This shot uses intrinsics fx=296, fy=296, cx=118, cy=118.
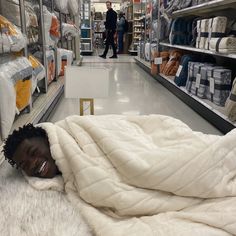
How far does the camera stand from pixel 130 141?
1023 millimetres

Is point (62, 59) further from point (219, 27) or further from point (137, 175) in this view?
point (137, 175)

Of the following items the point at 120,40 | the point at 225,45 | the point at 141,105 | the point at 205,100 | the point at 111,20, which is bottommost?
the point at 141,105

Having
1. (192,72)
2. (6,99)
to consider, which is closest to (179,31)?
(192,72)

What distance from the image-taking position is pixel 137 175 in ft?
2.88

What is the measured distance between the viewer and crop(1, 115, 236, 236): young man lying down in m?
0.81

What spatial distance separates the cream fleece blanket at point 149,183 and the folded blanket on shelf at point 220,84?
1.52 meters

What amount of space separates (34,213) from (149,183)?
1.17 feet

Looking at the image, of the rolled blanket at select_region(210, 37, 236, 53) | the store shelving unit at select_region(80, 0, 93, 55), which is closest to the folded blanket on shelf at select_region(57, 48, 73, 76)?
the rolled blanket at select_region(210, 37, 236, 53)

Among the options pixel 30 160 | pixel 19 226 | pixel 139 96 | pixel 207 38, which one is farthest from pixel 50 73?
pixel 19 226

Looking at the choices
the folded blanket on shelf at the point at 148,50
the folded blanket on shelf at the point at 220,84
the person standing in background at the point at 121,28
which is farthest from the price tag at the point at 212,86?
the person standing in background at the point at 121,28

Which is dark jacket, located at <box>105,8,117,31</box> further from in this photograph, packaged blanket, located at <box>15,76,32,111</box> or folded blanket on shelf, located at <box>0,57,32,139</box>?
folded blanket on shelf, located at <box>0,57,32,139</box>

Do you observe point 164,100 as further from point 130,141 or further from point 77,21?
point 77,21

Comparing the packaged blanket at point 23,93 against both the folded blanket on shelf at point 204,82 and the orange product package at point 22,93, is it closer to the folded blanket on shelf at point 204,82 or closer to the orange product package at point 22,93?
the orange product package at point 22,93

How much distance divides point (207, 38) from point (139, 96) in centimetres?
110
